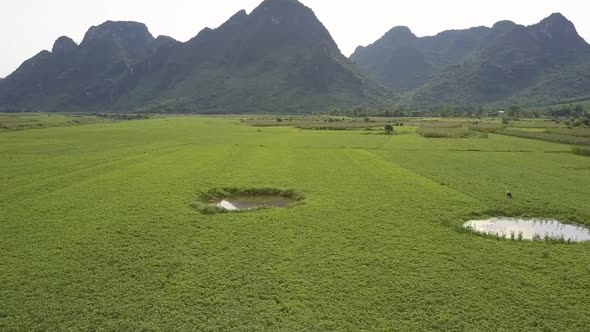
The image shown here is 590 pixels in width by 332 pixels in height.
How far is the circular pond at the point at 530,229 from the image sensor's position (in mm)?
21766

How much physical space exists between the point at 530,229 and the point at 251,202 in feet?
57.5

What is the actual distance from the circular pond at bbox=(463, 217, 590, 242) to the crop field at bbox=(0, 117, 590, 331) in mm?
926

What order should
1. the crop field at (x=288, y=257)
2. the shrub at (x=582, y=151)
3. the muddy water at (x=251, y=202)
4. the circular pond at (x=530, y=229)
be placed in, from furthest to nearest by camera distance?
the shrub at (x=582, y=151), the muddy water at (x=251, y=202), the circular pond at (x=530, y=229), the crop field at (x=288, y=257)

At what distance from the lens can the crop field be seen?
44.7 feet

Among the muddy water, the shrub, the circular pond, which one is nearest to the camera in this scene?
the circular pond

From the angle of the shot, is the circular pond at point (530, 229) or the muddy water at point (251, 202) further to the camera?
the muddy water at point (251, 202)

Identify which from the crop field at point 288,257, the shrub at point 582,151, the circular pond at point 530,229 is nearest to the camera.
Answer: the crop field at point 288,257

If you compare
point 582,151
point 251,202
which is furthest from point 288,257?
point 582,151

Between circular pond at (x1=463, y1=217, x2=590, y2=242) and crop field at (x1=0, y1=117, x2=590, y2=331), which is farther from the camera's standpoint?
circular pond at (x1=463, y1=217, x2=590, y2=242)

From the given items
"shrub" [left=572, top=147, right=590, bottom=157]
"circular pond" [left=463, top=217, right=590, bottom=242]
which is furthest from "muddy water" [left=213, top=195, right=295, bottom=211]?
"shrub" [left=572, top=147, right=590, bottom=157]

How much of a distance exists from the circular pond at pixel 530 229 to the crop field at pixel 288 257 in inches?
36.5

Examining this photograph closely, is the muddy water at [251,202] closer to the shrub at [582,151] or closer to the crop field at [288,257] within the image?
the crop field at [288,257]

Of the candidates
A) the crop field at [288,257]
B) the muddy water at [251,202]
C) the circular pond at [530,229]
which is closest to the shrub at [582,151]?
the crop field at [288,257]

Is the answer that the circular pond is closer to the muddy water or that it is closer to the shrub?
the muddy water
